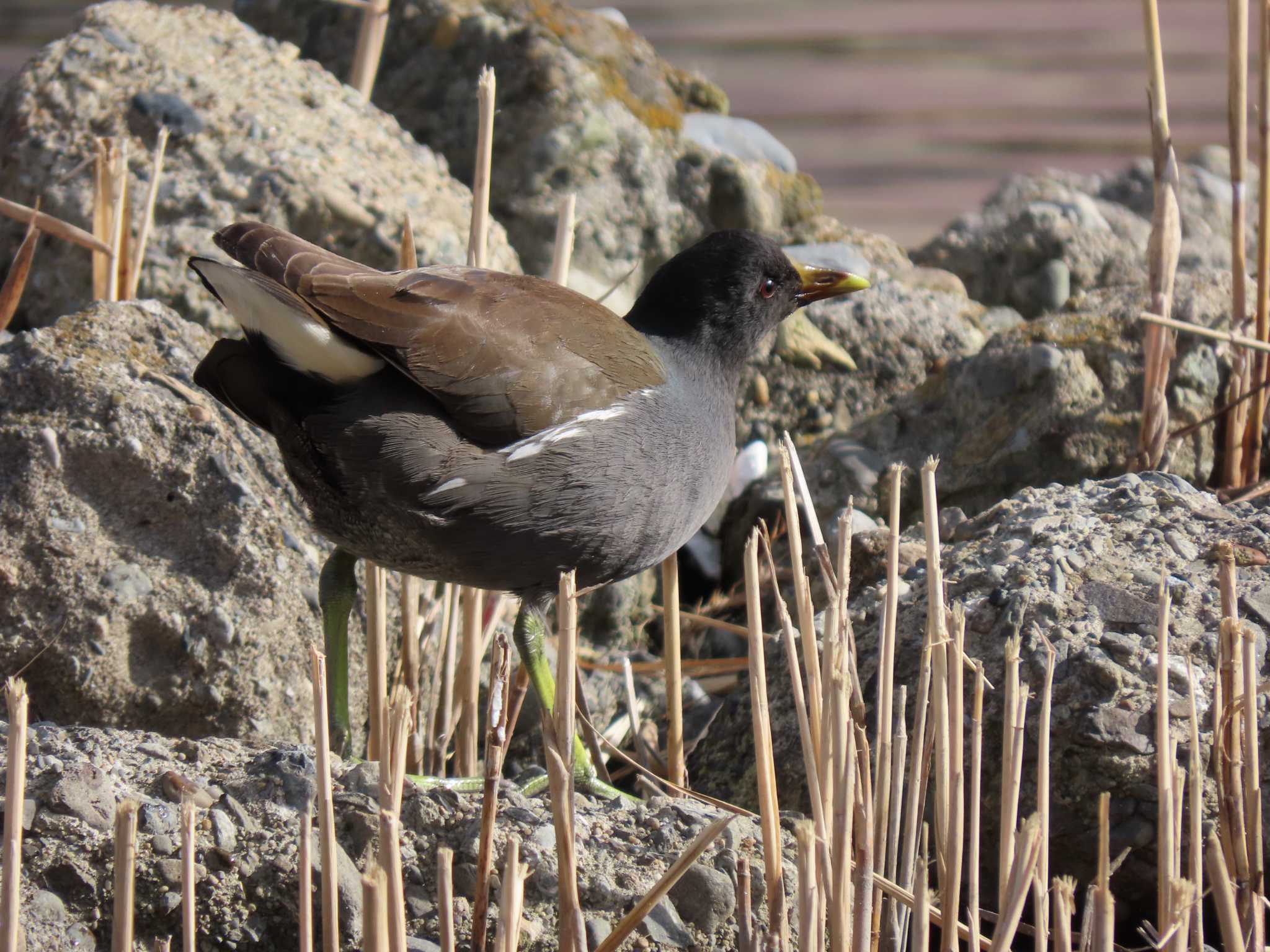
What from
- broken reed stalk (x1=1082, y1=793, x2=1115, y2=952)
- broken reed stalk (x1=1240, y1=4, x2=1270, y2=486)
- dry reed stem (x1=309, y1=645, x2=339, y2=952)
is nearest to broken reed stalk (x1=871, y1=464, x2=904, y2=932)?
broken reed stalk (x1=1082, y1=793, x2=1115, y2=952)

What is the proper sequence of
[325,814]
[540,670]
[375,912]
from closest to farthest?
[375,912], [325,814], [540,670]

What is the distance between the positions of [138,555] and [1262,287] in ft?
7.59

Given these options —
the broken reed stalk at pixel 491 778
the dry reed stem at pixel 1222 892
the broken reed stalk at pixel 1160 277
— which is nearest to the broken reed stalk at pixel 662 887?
the broken reed stalk at pixel 491 778

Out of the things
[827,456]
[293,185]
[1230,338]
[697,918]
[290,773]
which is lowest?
[697,918]

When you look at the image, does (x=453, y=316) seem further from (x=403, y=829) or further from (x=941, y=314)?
(x=941, y=314)

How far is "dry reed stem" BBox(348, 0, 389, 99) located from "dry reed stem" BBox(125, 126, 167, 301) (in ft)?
2.15

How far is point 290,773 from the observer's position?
2.05m

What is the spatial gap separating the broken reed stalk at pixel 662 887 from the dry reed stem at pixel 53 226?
202 cm

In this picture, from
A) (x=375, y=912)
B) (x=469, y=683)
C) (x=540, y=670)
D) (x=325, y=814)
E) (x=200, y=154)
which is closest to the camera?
(x=375, y=912)

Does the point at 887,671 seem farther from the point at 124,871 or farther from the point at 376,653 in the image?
the point at 376,653

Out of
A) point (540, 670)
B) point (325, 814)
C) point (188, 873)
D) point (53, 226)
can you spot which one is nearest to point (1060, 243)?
point (540, 670)

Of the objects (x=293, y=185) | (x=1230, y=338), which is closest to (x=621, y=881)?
(x=1230, y=338)

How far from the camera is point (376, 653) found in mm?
2814

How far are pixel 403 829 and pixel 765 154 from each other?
313 cm
